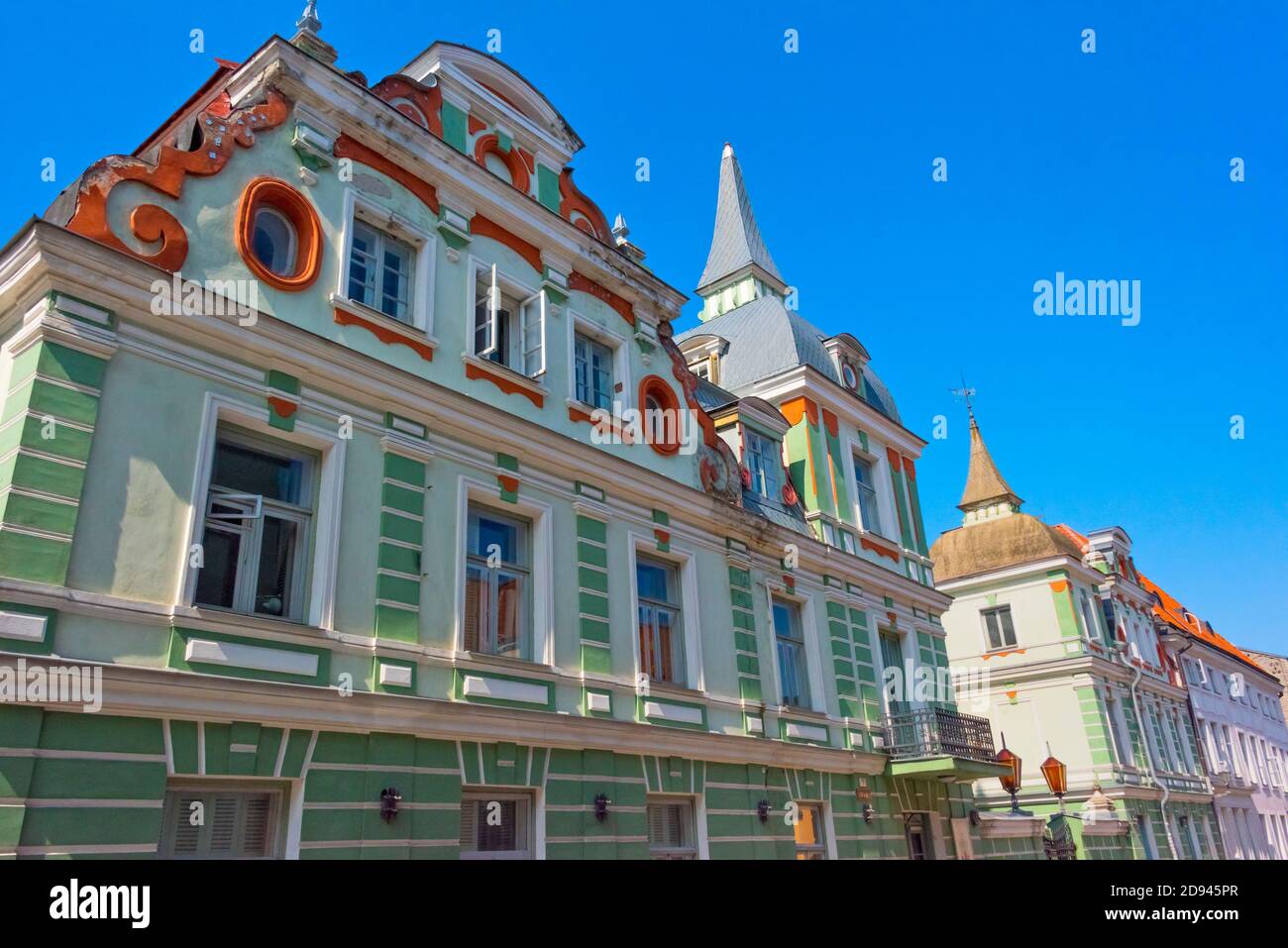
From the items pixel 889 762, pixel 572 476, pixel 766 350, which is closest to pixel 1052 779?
pixel 889 762

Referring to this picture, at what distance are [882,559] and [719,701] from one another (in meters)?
7.81

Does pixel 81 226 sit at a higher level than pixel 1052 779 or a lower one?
higher

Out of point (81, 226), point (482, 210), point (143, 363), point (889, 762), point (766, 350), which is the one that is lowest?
point (889, 762)

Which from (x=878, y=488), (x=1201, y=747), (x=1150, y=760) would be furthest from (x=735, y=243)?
(x=1201, y=747)

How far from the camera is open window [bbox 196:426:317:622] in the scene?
9711 mm

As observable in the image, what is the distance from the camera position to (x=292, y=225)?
11672 mm

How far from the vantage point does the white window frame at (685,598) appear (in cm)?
1427

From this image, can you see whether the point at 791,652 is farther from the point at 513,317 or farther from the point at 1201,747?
the point at 1201,747

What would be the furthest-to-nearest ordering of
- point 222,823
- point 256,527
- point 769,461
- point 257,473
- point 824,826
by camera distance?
point 769,461, point 824,826, point 257,473, point 256,527, point 222,823

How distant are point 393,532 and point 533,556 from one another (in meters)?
2.41

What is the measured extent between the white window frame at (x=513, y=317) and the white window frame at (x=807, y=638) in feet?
20.8
